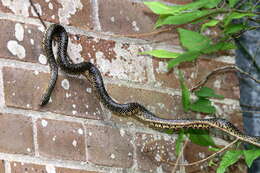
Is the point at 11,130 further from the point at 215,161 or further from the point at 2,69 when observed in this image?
the point at 215,161

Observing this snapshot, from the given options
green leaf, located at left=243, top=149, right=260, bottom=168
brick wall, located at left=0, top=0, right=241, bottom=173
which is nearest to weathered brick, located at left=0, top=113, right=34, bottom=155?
brick wall, located at left=0, top=0, right=241, bottom=173

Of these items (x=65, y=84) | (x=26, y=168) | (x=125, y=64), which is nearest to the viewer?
(x=26, y=168)

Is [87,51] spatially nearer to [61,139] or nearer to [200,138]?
[61,139]

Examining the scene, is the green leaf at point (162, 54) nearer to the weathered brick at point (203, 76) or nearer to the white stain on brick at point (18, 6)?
the weathered brick at point (203, 76)

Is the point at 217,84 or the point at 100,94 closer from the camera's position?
the point at 100,94

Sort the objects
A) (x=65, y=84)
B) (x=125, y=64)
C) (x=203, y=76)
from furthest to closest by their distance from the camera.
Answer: (x=203, y=76), (x=125, y=64), (x=65, y=84)

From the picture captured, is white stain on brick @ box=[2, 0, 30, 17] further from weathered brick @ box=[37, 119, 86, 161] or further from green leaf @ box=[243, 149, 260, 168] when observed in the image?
green leaf @ box=[243, 149, 260, 168]

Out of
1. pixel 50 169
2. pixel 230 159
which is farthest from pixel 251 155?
pixel 50 169

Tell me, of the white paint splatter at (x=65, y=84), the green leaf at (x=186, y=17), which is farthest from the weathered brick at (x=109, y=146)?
the green leaf at (x=186, y=17)
